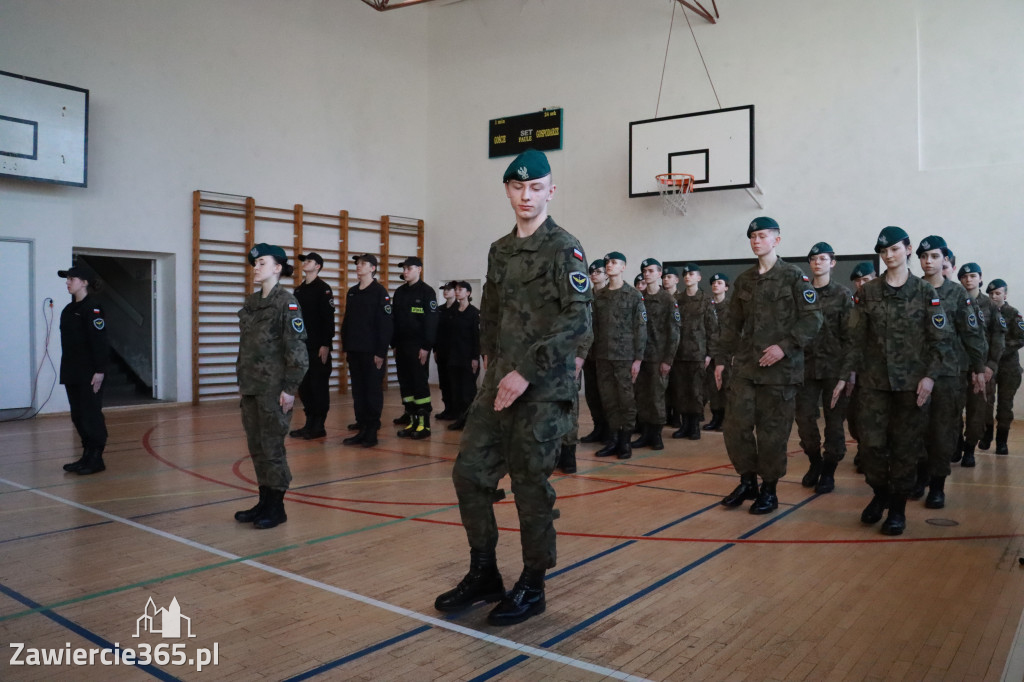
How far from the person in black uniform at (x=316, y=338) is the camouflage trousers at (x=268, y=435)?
10.3ft

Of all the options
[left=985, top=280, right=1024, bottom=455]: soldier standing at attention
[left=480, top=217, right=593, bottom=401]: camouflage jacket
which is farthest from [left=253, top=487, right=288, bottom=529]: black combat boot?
[left=985, top=280, right=1024, bottom=455]: soldier standing at attention

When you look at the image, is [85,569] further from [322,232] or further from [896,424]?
[322,232]

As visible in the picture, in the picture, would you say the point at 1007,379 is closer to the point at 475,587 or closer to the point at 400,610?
the point at 475,587

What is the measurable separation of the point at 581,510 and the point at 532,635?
2.02m

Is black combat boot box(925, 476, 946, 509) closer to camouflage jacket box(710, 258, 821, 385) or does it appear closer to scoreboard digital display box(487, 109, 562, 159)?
camouflage jacket box(710, 258, 821, 385)

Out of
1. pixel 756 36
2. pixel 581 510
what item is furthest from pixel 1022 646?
pixel 756 36

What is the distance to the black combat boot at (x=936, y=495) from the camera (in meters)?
4.96

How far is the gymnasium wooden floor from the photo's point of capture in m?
2.66

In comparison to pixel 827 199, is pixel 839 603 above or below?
below

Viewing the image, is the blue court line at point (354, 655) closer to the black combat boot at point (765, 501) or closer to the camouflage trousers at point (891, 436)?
the black combat boot at point (765, 501)

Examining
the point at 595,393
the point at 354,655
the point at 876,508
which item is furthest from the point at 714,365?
the point at 354,655

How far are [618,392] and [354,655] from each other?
4.51 meters

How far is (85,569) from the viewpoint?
12.0 feet

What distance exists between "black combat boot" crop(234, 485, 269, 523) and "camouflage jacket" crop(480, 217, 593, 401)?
2.06 m
